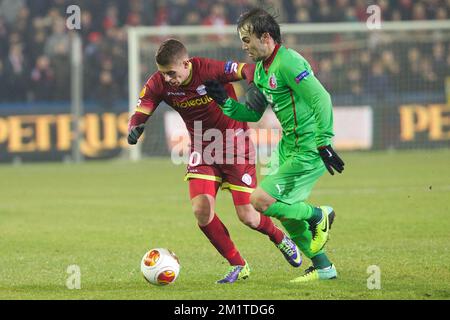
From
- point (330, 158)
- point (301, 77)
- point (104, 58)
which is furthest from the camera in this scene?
point (104, 58)

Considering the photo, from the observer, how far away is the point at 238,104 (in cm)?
736

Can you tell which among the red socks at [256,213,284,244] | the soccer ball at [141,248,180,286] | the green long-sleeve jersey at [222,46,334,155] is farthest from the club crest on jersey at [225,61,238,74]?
the soccer ball at [141,248,180,286]

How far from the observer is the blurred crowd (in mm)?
21000

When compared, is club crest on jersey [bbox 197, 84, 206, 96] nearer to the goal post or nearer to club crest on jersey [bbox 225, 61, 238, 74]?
club crest on jersey [bbox 225, 61, 238, 74]

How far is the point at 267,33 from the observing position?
287 inches

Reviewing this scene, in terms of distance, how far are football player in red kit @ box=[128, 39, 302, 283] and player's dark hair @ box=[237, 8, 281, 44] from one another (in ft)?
1.64

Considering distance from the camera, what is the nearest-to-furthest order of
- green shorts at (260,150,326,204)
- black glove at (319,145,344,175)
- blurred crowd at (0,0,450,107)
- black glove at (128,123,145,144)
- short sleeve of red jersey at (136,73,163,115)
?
1. black glove at (319,145,344,175)
2. green shorts at (260,150,326,204)
3. black glove at (128,123,145,144)
4. short sleeve of red jersey at (136,73,163,115)
5. blurred crowd at (0,0,450,107)

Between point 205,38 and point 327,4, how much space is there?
11.3 ft

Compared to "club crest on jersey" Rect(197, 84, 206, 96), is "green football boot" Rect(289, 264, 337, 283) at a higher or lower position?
lower

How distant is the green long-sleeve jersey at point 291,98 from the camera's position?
7.15 m

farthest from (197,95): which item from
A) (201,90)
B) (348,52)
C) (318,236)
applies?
(348,52)

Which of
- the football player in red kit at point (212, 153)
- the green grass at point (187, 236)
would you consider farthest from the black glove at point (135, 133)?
the green grass at point (187, 236)

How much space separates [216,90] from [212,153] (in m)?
0.94

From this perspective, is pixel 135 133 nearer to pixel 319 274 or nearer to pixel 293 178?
pixel 293 178
